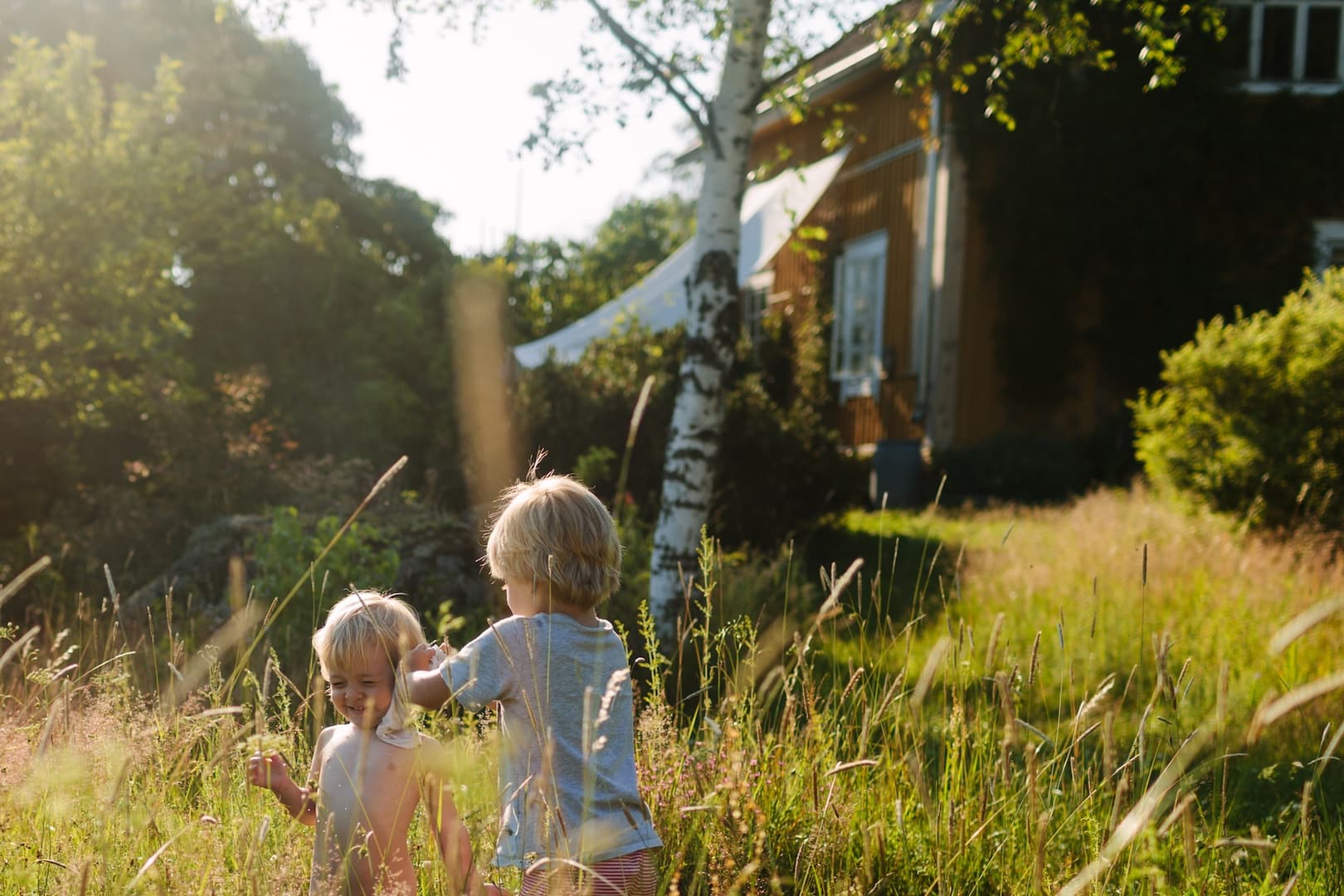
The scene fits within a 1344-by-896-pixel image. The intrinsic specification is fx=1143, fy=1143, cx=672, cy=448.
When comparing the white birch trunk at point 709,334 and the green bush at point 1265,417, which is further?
the green bush at point 1265,417

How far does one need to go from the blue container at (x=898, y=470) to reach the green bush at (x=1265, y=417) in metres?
4.45

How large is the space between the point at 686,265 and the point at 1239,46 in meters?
7.75

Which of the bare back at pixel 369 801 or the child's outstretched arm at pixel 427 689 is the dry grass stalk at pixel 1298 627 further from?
the bare back at pixel 369 801

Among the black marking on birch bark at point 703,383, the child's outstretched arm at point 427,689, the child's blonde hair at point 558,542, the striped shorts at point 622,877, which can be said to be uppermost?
the black marking on birch bark at point 703,383

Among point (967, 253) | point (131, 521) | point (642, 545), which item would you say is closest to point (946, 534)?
point (642, 545)

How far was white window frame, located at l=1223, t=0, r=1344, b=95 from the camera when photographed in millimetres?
12992

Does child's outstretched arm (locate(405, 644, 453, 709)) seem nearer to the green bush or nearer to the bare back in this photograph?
the bare back

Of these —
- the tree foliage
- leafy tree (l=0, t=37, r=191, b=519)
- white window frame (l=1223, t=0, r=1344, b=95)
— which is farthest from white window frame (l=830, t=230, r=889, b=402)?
leafy tree (l=0, t=37, r=191, b=519)

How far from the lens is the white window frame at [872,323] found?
15055mm

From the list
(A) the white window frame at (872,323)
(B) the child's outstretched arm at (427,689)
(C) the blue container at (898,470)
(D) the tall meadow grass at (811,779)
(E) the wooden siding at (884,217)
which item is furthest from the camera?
(A) the white window frame at (872,323)

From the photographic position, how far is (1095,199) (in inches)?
511

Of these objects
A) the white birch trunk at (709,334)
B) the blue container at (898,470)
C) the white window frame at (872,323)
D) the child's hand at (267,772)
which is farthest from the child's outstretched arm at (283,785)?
the white window frame at (872,323)

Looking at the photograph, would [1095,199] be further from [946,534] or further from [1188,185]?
[946,534]

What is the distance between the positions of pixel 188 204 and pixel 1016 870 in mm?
10975
